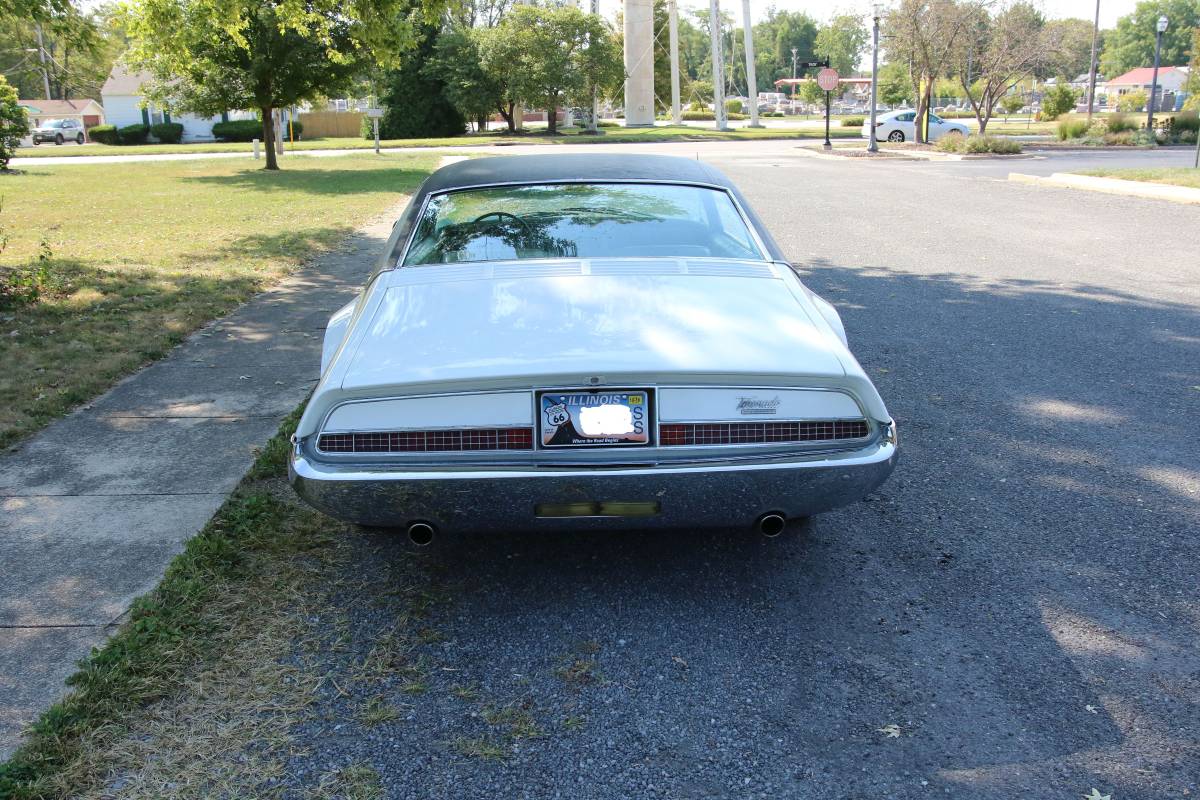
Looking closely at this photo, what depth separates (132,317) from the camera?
8.31 m

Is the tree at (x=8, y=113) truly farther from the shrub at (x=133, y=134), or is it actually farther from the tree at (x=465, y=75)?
the shrub at (x=133, y=134)

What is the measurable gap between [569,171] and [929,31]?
35614 millimetres

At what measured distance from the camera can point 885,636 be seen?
3414 mm

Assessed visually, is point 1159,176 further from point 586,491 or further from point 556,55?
point 556,55

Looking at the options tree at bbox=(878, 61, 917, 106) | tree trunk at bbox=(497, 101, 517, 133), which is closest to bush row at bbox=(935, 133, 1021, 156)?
tree trunk at bbox=(497, 101, 517, 133)

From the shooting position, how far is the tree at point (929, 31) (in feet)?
118

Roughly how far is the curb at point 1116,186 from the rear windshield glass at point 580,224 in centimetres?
1489

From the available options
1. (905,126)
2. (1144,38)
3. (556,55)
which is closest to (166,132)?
(556,55)

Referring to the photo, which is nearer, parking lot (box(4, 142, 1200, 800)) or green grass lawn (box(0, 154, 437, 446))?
parking lot (box(4, 142, 1200, 800))

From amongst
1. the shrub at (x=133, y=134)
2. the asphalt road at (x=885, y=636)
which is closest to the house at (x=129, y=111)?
the shrub at (x=133, y=134)

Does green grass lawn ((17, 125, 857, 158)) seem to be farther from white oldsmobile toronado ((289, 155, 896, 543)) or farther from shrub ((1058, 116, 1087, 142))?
white oldsmobile toronado ((289, 155, 896, 543))

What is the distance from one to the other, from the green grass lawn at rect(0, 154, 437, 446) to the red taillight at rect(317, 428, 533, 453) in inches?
124

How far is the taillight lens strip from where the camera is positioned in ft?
10.6

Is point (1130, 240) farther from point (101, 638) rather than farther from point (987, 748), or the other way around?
point (101, 638)
